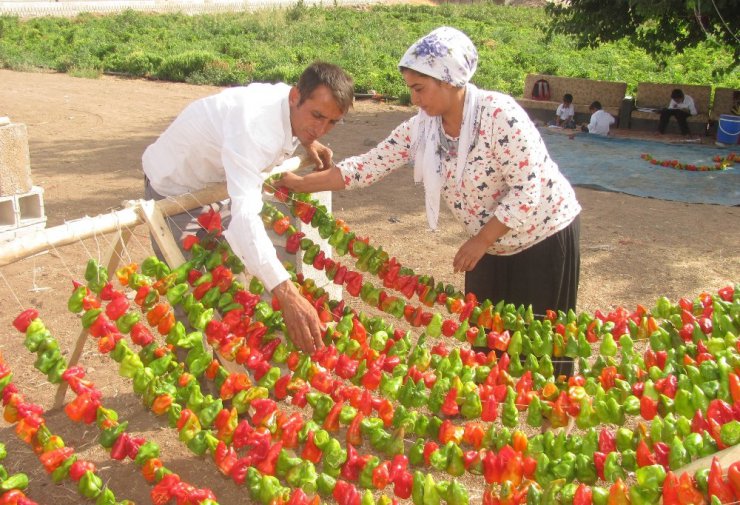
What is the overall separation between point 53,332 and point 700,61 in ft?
59.5

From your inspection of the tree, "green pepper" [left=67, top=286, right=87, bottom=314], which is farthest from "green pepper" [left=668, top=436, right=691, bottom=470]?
the tree

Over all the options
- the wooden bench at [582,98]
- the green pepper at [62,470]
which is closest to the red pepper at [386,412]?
the green pepper at [62,470]

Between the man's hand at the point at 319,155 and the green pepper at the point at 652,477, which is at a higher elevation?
the man's hand at the point at 319,155

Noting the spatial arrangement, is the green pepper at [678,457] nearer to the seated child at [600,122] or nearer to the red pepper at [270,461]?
the red pepper at [270,461]

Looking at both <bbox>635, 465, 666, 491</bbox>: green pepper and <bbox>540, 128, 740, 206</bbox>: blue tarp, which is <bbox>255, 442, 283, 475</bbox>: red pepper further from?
<bbox>540, 128, 740, 206</bbox>: blue tarp

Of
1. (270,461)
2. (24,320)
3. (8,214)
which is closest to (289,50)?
(8,214)

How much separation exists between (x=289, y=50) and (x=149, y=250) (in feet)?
47.1

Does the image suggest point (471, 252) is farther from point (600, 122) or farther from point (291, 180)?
point (600, 122)

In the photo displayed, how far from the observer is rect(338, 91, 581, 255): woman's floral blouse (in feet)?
9.86

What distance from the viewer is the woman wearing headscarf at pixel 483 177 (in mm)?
2918

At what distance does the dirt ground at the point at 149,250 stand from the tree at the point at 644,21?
272 cm

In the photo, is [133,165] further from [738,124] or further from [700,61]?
[700,61]

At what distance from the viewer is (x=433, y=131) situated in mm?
3203

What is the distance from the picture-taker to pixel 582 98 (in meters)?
13.4
